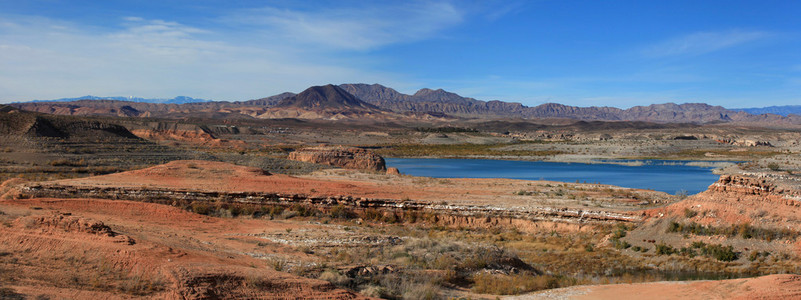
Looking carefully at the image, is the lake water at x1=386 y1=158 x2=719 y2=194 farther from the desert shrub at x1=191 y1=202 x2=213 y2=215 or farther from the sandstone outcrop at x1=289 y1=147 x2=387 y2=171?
the desert shrub at x1=191 y1=202 x2=213 y2=215

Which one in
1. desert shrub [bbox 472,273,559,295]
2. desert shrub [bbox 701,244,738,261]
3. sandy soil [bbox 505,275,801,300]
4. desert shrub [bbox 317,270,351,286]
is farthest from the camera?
desert shrub [bbox 701,244,738,261]

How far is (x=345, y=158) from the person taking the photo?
1635 inches

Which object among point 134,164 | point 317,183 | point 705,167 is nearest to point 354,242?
point 317,183

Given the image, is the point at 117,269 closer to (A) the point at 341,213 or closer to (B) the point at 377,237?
(B) the point at 377,237

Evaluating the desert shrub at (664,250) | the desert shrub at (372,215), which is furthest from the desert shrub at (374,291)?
the desert shrub at (372,215)

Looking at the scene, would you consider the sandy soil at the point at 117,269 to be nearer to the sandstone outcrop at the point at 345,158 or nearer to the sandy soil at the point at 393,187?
the sandy soil at the point at 393,187

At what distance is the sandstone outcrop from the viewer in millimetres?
40719

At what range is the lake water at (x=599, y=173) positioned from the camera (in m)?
38.1

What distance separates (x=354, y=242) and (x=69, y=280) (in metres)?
8.11

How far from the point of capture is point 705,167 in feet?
172

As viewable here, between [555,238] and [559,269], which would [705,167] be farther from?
[559,269]

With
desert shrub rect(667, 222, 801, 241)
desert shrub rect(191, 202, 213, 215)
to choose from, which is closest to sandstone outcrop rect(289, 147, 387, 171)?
desert shrub rect(191, 202, 213, 215)

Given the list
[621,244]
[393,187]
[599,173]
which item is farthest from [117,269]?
[599,173]

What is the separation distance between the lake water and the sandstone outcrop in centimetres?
534
